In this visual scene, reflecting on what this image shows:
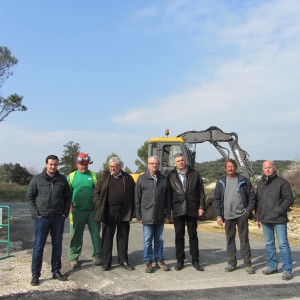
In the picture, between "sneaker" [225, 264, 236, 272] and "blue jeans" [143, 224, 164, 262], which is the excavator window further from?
"sneaker" [225, 264, 236, 272]

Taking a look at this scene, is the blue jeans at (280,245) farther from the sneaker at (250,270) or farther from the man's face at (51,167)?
the man's face at (51,167)

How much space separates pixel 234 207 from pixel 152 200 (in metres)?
1.46

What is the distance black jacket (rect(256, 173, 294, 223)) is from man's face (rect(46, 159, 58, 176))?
139 inches

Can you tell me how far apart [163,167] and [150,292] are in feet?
27.8

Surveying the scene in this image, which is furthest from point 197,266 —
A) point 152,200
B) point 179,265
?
point 152,200

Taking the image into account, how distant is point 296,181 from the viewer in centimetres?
2138

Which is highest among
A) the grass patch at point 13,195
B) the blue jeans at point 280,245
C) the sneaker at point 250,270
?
the grass patch at point 13,195

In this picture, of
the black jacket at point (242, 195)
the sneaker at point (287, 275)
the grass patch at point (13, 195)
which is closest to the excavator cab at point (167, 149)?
the black jacket at point (242, 195)

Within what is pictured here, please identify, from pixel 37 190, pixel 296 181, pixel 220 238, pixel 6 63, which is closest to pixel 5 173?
pixel 6 63

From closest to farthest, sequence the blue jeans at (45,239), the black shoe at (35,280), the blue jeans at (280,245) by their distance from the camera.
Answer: the black shoe at (35,280) < the blue jeans at (45,239) < the blue jeans at (280,245)

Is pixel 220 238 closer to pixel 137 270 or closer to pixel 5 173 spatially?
pixel 137 270

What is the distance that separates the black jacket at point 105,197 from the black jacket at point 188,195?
735 mm

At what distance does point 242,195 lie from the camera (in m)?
7.17

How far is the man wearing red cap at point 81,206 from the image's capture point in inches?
288
